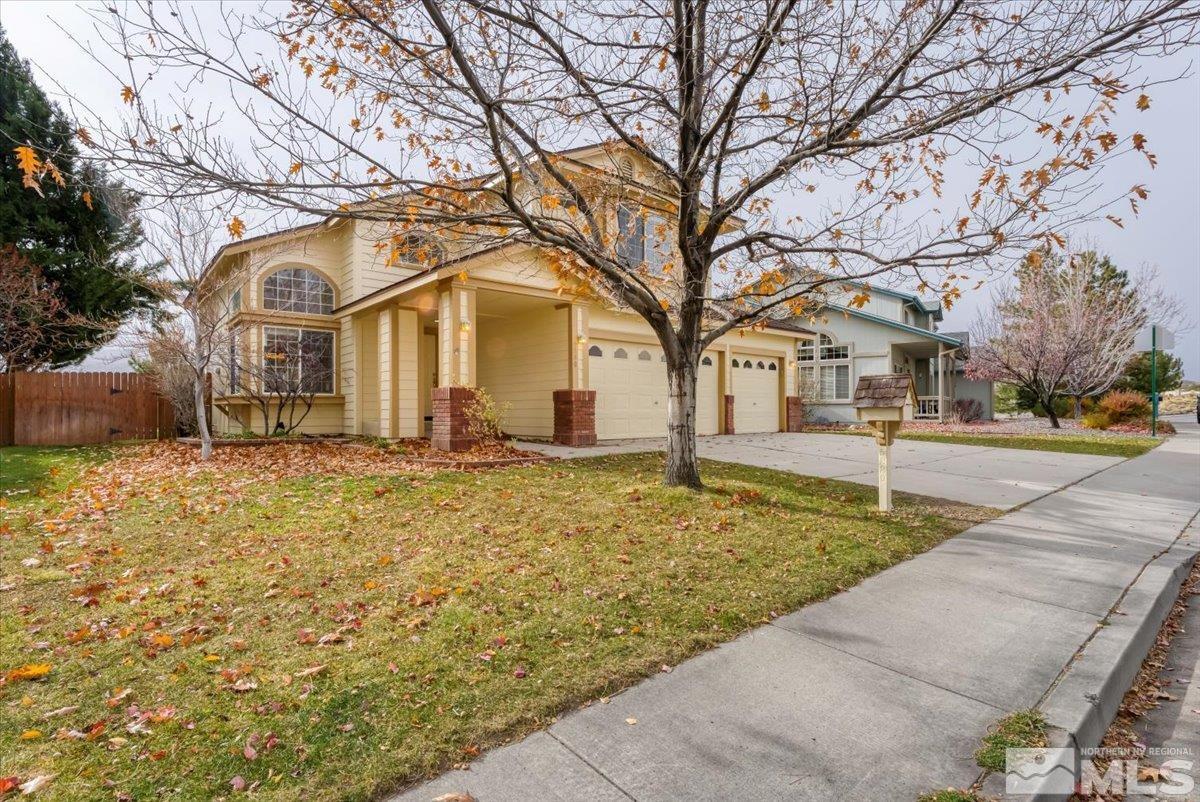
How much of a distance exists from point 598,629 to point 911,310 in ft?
104

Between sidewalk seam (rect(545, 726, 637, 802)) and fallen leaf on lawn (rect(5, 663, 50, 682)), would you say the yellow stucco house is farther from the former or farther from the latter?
sidewalk seam (rect(545, 726, 637, 802))

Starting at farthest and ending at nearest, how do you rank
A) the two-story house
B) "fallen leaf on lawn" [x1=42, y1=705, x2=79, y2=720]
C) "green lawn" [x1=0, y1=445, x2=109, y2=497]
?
1. the two-story house
2. "green lawn" [x1=0, y1=445, x2=109, y2=497]
3. "fallen leaf on lawn" [x1=42, y1=705, x2=79, y2=720]

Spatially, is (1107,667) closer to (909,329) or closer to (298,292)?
(298,292)

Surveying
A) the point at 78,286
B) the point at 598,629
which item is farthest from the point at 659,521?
the point at 78,286

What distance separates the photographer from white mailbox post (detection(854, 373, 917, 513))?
665cm

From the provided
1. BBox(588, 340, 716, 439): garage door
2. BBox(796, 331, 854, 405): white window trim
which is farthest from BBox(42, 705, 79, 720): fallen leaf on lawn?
BBox(796, 331, 854, 405): white window trim

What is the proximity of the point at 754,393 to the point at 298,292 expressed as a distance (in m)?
13.4

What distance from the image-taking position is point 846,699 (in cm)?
290

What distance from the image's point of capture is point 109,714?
8.92 feet

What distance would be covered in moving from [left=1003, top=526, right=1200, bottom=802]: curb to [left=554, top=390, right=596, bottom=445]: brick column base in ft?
30.3

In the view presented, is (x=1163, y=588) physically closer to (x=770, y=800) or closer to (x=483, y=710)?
(x=770, y=800)

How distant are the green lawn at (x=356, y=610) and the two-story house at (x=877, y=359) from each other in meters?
19.0

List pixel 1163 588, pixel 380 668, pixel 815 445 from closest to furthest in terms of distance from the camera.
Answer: pixel 380 668
pixel 1163 588
pixel 815 445

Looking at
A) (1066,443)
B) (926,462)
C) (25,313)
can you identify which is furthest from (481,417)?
(25,313)
